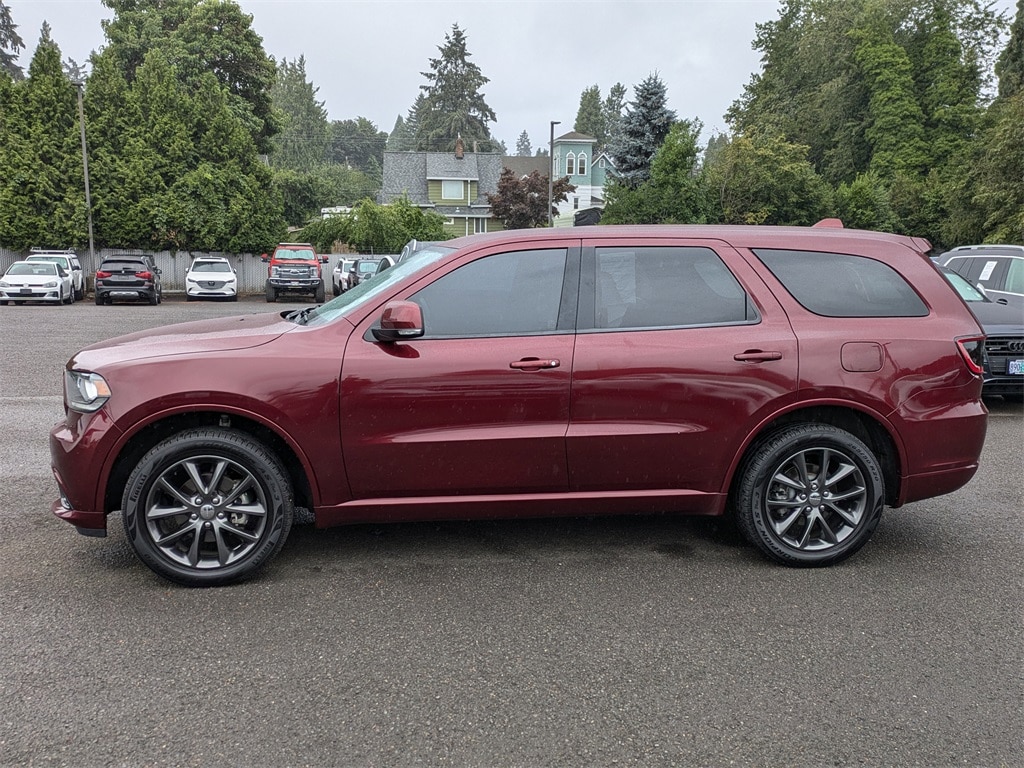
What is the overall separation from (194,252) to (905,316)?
35423 mm

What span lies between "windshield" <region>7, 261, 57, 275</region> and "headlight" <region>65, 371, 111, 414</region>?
24.6 m

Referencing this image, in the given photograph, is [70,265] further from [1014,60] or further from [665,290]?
[1014,60]

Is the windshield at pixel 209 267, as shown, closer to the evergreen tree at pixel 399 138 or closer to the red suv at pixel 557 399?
the red suv at pixel 557 399

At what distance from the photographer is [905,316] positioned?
4.44 metres

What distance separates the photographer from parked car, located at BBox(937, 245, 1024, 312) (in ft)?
32.9

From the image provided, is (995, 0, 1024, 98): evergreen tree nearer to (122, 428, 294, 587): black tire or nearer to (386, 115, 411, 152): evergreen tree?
(122, 428, 294, 587): black tire

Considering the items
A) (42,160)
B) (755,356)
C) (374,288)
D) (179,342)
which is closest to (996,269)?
(755,356)

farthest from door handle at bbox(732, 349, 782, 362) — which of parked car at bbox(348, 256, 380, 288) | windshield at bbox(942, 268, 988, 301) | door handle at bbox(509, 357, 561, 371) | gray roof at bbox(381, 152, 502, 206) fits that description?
gray roof at bbox(381, 152, 502, 206)

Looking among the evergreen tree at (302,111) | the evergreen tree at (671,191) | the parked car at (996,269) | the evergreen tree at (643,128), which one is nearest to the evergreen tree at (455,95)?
the evergreen tree at (302,111)

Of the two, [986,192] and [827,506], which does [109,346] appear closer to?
[827,506]

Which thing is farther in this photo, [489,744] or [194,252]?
[194,252]

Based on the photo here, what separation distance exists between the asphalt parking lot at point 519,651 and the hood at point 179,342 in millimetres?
1106

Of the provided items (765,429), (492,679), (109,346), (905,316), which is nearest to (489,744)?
(492,679)

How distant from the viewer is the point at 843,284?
4.47 meters
